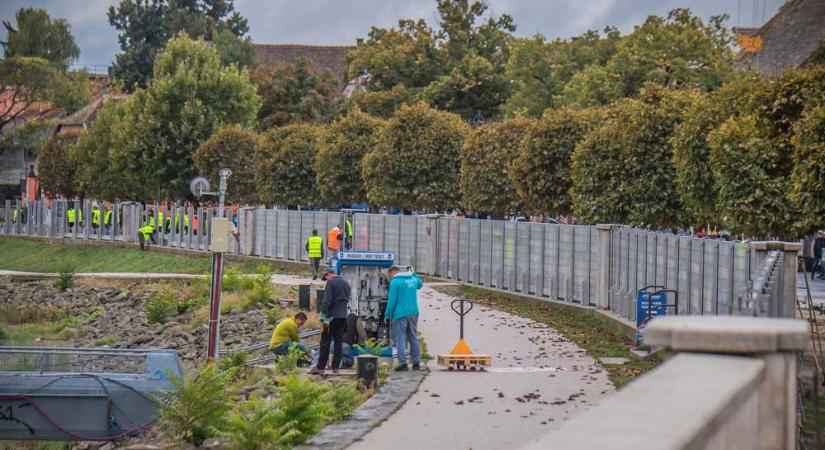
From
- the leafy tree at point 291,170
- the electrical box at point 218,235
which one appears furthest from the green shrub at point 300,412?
the leafy tree at point 291,170

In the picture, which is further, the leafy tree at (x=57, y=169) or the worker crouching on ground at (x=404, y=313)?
the leafy tree at (x=57, y=169)

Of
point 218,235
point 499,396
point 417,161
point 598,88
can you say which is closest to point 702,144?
point 218,235

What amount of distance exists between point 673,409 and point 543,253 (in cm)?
3277

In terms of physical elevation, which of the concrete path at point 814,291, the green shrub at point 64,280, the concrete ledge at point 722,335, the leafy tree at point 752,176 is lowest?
the green shrub at point 64,280

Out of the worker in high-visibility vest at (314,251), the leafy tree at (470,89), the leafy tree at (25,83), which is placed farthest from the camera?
the leafy tree at (25,83)

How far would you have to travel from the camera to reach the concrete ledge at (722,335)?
7.04 metres

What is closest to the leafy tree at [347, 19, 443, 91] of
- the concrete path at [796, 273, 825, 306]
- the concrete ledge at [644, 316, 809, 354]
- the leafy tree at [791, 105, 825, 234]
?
the concrete path at [796, 273, 825, 306]

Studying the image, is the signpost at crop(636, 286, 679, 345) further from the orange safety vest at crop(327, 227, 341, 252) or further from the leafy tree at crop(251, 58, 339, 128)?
the leafy tree at crop(251, 58, 339, 128)

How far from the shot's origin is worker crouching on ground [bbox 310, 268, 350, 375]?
2394 centimetres

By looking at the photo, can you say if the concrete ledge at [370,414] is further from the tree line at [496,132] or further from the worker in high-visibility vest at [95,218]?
the worker in high-visibility vest at [95,218]

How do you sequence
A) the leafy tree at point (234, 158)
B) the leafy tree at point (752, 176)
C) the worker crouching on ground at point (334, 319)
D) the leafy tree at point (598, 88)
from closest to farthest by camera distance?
the worker crouching on ground at point (334, 319) < the leafy tree at point (752, 176) < the leafy tree at point (598, 88) < the leafy tree at point (234, 158)

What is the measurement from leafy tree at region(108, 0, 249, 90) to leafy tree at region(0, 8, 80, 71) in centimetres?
1106

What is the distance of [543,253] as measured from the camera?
126 feet

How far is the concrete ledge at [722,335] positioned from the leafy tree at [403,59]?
3145 inches
